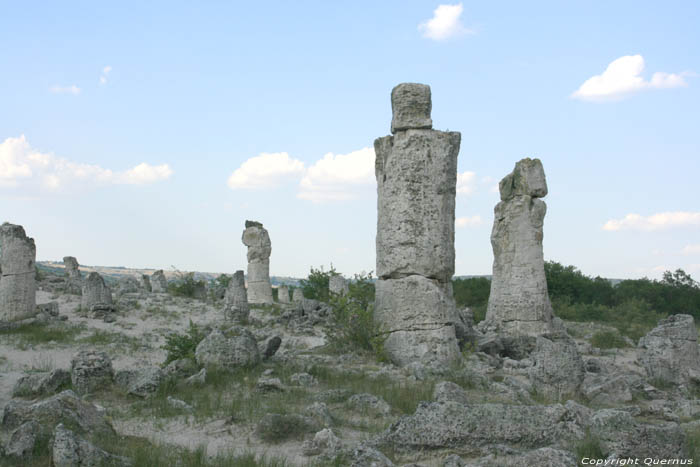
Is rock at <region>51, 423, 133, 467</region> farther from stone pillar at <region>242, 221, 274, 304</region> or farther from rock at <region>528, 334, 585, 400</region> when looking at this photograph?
stone pillar at <region>242, 221, 274, 304</region>

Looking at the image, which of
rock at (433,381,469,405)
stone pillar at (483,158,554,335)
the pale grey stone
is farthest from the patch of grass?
rock at (433,381,469,405)

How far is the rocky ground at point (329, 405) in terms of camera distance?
480 centimetres

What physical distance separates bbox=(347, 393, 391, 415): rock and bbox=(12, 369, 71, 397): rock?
361 cm

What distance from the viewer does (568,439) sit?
5.12m

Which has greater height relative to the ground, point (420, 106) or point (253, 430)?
point (420, 106)

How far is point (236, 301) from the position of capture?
18047 mm

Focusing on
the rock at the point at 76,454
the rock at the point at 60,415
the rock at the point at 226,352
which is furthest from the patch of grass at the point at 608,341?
the rock at the point at 76,454

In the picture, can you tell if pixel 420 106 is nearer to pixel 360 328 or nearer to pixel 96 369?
pixel 360 328

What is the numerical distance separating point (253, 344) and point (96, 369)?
2.08m

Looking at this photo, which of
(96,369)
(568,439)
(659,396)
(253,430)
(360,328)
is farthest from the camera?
(360,328)

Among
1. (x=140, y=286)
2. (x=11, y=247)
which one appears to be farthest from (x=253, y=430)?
(x=140, y=286)

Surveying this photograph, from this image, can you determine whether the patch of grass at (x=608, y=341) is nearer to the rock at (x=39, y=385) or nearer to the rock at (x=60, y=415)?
the rock at (x=39, y=385)

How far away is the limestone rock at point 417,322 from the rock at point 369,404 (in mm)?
2904

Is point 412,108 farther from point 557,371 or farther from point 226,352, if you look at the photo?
point 226,352
